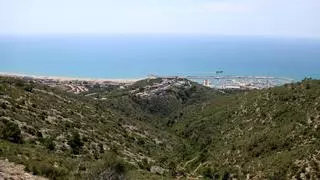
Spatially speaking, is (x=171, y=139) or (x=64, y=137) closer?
(x=64, y=137)

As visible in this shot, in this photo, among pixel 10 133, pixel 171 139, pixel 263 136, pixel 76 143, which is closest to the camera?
pixel 10 133

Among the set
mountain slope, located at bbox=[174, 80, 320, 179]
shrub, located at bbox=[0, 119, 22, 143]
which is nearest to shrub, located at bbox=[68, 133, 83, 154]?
shrub, located at bbox=[0, 119, 22, 143]

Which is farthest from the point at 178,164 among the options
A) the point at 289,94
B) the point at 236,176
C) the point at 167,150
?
the point at 289,94

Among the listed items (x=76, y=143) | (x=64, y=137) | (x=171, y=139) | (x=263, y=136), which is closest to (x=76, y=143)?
(x=76, y=143)

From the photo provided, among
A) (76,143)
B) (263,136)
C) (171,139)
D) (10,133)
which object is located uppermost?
(10,133)

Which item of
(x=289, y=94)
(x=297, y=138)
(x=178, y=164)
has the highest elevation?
(x=289, y=94)

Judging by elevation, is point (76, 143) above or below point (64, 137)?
below

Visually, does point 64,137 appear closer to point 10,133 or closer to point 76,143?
point 76,143

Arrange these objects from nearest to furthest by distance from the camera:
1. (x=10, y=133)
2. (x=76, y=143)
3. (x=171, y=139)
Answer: (x=10, y=133) → (x=76, y=143) → (x=171, y=139)

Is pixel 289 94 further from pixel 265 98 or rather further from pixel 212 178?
pixel 212 178

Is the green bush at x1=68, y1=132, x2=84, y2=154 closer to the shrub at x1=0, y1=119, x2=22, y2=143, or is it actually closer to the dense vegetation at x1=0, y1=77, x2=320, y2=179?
the dense vegetation at x1=0, y1=77, x2=320, y2=179
